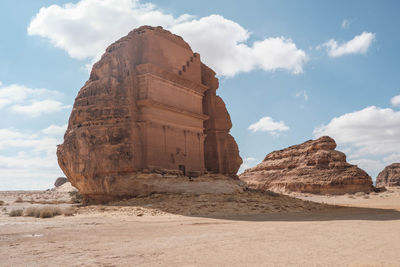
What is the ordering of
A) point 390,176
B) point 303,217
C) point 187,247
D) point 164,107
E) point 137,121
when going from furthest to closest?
point 390,176 < point 164,107 < point 137,121 < point 303,217 < point 187,247

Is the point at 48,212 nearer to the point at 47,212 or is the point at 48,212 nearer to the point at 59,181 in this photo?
the point at 47,212

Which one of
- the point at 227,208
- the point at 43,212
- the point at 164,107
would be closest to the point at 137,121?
the point at 164,107

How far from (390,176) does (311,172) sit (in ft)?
132

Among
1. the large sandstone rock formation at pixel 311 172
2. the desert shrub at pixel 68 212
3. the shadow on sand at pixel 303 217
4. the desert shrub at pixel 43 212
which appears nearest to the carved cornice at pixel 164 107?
the desert shrub at pixel 68 212

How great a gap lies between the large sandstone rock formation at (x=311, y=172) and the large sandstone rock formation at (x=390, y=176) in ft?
110

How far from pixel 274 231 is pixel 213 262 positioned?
3682 millimetres

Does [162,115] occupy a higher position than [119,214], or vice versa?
[162,115]

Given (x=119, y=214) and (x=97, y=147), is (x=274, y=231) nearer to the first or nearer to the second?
(x=119, y=214)

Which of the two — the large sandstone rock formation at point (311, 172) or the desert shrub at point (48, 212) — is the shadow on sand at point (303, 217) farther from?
the large sandstone rock formation at point (311, 172)

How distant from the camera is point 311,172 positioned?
144 ft

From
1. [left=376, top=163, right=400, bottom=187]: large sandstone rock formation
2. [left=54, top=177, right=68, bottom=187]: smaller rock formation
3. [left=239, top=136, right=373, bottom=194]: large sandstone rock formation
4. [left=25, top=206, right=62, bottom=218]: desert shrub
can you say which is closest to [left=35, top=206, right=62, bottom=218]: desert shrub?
[left=25, top=206, right=62, bottom=218]: desert shrub

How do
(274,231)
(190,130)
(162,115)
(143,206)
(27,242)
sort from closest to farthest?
(27,242), (274,231), (143,206), (162,115), (190,130)

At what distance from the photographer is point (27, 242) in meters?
6.85

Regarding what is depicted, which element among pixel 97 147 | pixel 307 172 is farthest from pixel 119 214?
pixel 307 172
